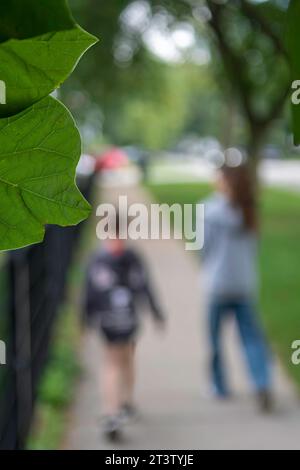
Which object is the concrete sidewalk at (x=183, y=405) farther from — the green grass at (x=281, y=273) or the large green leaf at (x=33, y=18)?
the large green leaf at (x=33, y=18)

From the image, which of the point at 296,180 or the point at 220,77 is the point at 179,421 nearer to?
the point at 220,77

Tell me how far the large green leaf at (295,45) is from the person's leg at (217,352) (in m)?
5.57

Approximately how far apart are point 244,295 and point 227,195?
772 millimetres

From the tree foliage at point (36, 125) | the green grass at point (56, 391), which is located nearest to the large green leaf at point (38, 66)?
the tree foliage at point (36, 125)

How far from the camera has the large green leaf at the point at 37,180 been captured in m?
0.39

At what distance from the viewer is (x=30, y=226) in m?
0.41

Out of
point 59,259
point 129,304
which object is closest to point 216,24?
point 59,259

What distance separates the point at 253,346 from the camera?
5.86m

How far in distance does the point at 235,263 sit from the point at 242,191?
0.54 meters

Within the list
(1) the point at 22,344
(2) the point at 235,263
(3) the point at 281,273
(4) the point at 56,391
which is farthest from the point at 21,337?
(3) the point at 281,273

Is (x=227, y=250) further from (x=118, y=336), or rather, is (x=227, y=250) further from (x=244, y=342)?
(x=118, y=336)

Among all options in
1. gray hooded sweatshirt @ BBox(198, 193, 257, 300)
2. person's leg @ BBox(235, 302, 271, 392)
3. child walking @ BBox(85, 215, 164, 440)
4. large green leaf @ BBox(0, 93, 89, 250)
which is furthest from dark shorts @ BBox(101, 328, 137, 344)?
large green leaf @ BBox(0, 93, 89, 250)

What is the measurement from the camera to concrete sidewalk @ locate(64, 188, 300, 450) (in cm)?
509
